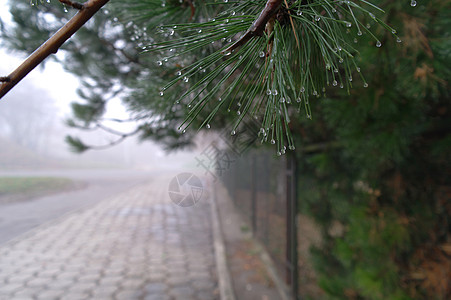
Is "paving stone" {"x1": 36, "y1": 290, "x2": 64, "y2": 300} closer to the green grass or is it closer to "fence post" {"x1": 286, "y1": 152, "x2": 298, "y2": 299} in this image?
"fence post" {"x1": 286, "y1": 152, "x2": 298, "y2": 299}

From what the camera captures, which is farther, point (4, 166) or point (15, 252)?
point (4, 166)

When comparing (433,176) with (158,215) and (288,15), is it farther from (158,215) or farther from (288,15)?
(158,215)

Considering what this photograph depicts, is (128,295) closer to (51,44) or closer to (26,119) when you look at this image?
(51,44)

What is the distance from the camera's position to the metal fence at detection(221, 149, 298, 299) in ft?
10.7

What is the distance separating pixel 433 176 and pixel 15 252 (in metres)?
4.60

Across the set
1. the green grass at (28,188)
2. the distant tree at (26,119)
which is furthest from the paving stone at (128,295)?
the distant tree at (26,119)

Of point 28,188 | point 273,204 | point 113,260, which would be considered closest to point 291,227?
point 273,204

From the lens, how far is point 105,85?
2393 mm

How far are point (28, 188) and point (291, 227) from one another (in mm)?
12368

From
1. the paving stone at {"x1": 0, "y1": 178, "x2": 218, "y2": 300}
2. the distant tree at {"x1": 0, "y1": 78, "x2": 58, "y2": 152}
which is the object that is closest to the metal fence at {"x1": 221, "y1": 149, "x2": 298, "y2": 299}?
the paving stone at {"x1": 0, "y1": 178, "x2": 218, "y2": 300}

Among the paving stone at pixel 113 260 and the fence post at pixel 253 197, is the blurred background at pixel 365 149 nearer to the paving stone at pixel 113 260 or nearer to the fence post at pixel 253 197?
the paving stone at pixel 113 260

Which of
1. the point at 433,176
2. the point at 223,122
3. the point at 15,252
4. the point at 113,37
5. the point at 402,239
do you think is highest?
the point at 113,37

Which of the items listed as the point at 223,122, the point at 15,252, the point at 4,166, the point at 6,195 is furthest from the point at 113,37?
the point at 4,166

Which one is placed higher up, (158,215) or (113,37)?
(113,37)
